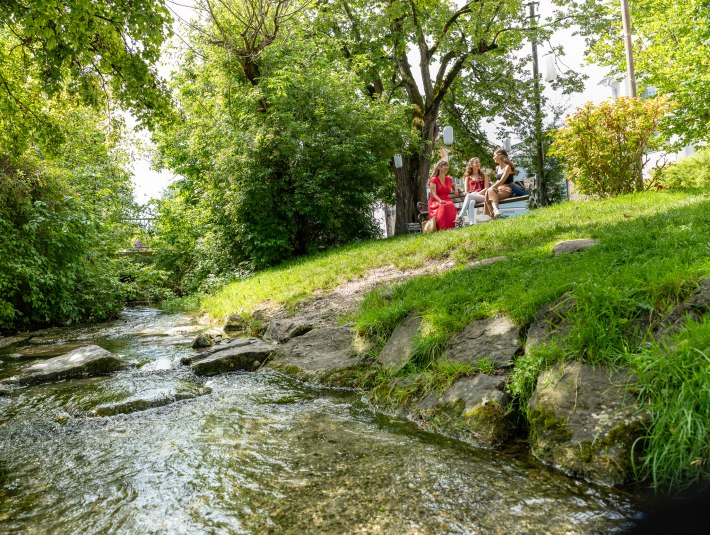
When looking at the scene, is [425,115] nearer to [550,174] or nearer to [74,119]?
[550,174]

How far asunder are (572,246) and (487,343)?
7.96 ft

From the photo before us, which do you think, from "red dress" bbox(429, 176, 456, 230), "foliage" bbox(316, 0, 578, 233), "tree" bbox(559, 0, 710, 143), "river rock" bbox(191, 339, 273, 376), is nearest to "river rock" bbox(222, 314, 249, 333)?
"river rock" bbox(191, 339, 273, 376)

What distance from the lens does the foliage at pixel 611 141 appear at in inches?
392

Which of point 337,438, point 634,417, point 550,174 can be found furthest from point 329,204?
point 550,174

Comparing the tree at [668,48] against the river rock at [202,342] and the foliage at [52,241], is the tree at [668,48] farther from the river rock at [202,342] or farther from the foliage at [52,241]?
the foliage at [52,241]

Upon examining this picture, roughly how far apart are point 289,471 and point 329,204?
1189 centimetres

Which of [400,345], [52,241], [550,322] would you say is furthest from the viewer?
[52,241]

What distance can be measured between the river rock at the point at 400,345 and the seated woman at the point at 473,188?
7.74 meters

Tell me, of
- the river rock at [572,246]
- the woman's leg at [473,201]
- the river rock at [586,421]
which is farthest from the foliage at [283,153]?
the river rock at [586,421]

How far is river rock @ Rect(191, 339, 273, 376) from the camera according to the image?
253 inches

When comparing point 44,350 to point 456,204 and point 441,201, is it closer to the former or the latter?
point 441,201

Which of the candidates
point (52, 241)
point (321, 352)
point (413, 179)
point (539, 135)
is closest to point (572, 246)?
point (321, 352)

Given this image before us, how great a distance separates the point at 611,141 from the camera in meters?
10.1

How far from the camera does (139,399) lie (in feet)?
16.7
